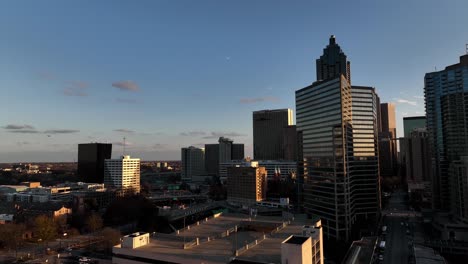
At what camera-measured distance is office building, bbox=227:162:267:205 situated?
12850 cm

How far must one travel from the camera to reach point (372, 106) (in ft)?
300

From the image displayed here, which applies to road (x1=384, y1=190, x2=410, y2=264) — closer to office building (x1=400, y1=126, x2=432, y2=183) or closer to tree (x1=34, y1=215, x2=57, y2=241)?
office building (x1=400, y1=126, x2=432, y2=183)

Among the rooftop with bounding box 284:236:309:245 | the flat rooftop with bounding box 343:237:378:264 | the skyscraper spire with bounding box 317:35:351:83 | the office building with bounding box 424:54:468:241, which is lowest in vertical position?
the flat rooftop with bounding box 343:237:378:264

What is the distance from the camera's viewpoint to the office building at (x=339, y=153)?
75688 mm

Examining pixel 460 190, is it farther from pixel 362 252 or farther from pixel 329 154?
pixel 362 252

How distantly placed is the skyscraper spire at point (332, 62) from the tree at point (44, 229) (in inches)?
5316

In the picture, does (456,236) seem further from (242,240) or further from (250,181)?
(250,181)

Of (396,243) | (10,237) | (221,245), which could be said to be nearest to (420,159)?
Answer: (396,243)

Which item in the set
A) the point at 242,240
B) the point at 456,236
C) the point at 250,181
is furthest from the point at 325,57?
the point at 242,240

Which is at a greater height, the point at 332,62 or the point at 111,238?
the point at 332,62

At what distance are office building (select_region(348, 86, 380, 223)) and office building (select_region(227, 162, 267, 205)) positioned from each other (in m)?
47.4

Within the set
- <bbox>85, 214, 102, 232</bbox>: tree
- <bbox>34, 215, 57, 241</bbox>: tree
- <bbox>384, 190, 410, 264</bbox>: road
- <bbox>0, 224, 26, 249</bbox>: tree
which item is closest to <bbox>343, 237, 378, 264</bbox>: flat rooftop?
<bbox>384, 190, 410, 264</bbox>: road

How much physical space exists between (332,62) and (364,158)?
91724mm

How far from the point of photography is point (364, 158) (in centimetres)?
8819
